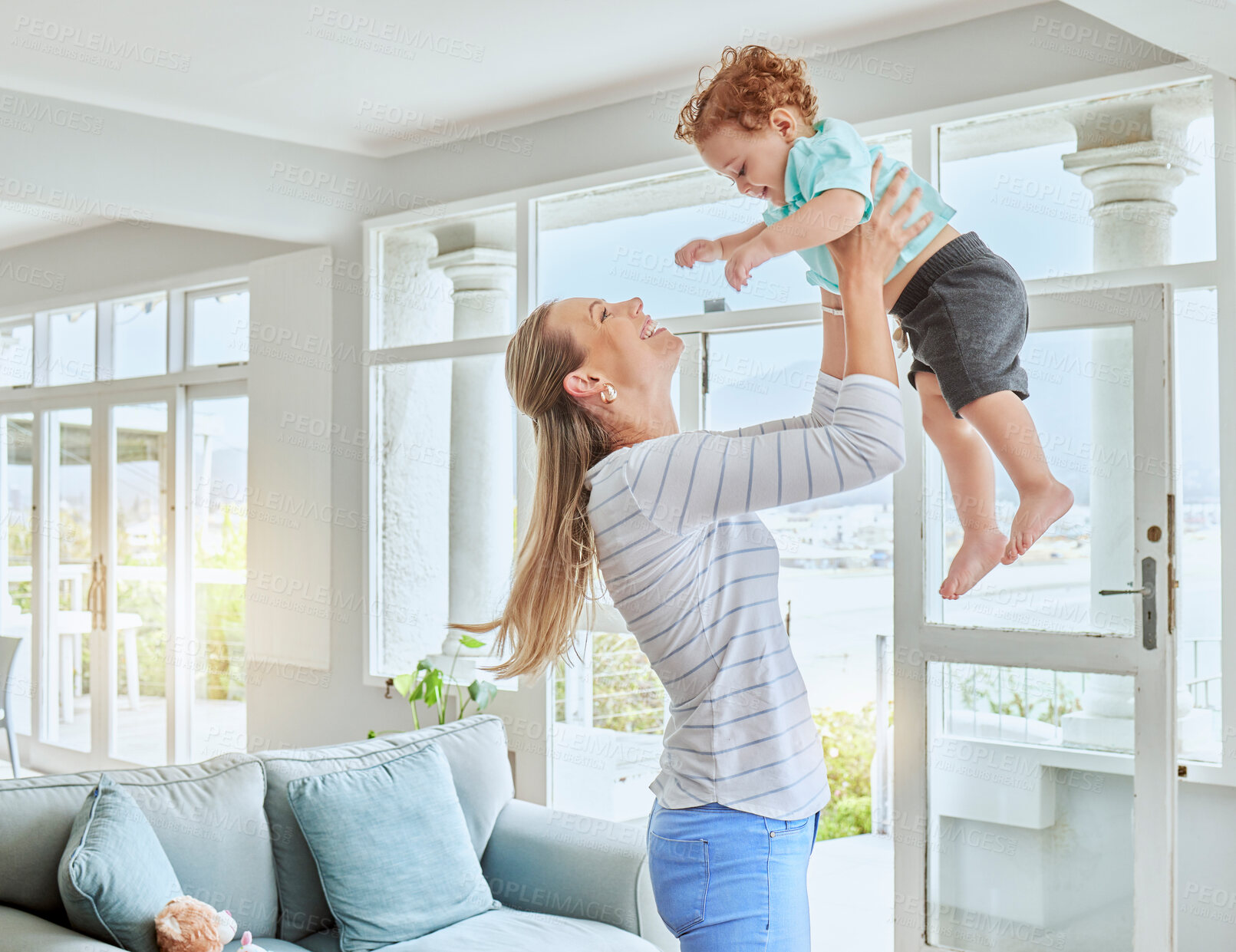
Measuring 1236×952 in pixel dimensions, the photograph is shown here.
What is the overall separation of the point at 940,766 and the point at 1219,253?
156 cm

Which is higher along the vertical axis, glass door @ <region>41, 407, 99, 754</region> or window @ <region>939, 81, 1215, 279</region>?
window @ <region>939, 81, 1215, 279</region>

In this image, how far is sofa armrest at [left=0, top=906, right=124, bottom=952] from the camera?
6.62ft

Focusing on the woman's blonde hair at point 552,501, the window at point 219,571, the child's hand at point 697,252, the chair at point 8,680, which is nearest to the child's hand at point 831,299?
the child's hand at point 697,252

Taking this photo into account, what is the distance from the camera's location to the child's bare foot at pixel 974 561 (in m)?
1.31

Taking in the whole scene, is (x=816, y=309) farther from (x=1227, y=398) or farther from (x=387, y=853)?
(x=387, y=853)

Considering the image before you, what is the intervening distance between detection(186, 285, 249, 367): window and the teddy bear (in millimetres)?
3629

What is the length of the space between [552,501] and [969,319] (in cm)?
52

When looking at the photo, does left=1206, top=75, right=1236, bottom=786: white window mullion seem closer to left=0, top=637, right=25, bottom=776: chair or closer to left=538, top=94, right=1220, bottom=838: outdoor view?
left=538, top=94, right=1220, bottom=838: outdoor view

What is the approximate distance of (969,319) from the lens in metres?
1.16

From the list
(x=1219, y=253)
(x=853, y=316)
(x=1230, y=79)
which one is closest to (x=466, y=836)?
(x=853, y=316)

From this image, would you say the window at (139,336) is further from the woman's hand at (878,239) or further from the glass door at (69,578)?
the woman's hand at (878,239)

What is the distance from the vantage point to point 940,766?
3.14 metres

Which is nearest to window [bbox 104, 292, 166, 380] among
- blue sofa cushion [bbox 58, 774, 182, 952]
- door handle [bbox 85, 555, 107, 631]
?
door handle [bbox 85, 555, 107, 631]

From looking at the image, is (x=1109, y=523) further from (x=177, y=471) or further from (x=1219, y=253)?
(x=177, y=471)
